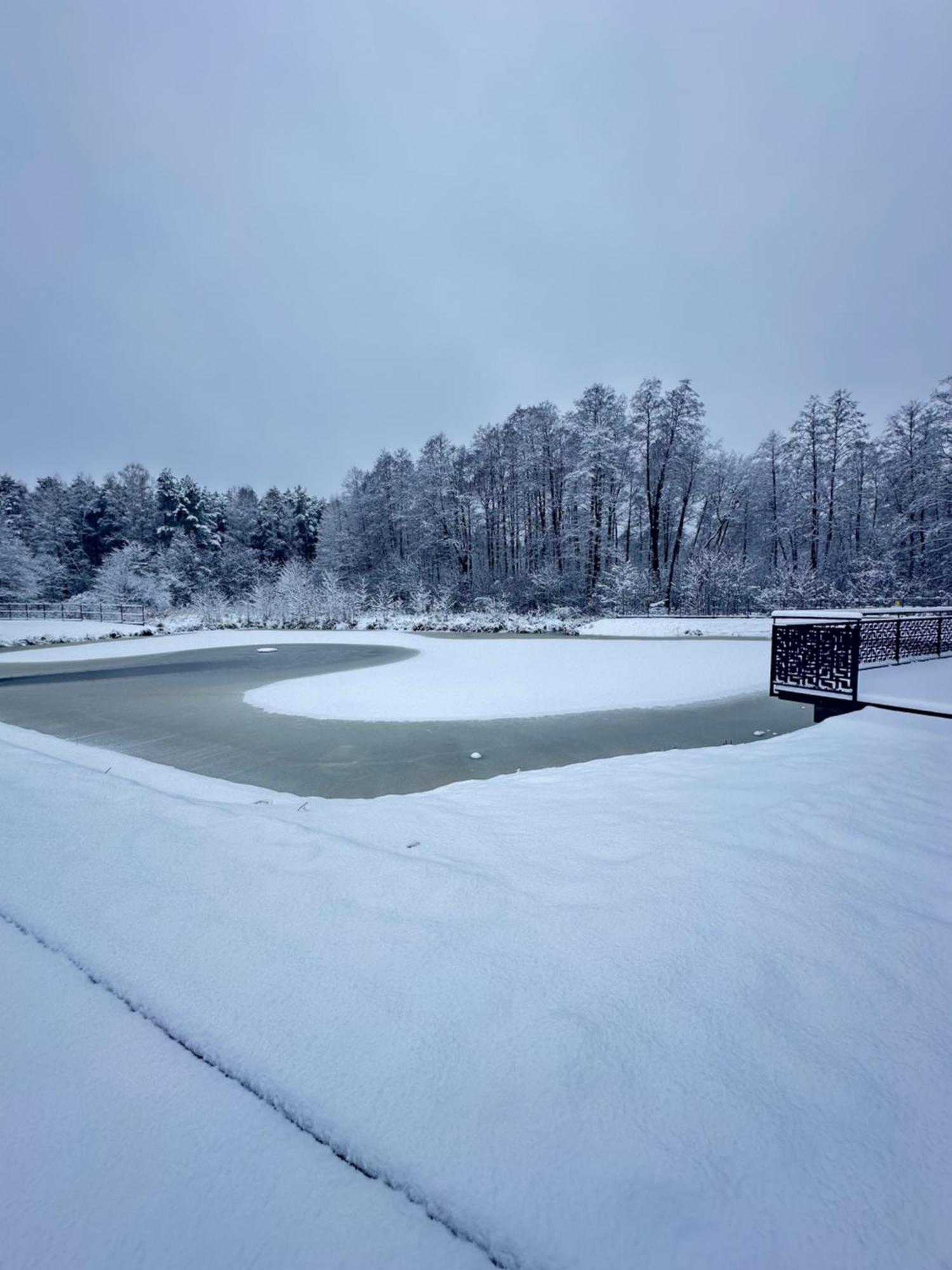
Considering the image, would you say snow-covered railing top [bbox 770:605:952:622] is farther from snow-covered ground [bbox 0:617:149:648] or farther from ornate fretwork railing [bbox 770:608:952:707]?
snow-covered ground [bbox 0:617:149:648]

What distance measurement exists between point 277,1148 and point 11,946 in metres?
1.46

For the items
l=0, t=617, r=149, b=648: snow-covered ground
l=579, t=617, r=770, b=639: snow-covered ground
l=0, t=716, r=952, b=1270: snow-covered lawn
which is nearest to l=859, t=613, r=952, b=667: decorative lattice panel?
l=0, t=716, r=952, b=1270: snow-covered lawn

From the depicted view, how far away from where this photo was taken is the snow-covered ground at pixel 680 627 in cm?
1944

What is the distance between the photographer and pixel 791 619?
24.5ft

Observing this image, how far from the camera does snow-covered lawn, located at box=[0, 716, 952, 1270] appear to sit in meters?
1.03

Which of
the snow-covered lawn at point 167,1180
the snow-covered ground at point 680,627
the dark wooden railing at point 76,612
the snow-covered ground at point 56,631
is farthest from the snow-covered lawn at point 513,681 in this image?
the dark wooden railing at point 76,612

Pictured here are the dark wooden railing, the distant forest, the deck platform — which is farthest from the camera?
the dark wooden railing

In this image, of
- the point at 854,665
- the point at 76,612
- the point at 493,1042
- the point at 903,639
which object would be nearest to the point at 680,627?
the point at 903,639

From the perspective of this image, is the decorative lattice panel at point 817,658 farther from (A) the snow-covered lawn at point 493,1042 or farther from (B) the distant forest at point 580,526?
(B) the distant forest at point 580,526

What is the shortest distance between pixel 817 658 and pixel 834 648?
0.81 ft

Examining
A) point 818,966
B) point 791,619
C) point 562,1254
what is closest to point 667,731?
point 791,619

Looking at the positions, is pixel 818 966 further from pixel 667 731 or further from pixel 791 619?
pixel 791 619

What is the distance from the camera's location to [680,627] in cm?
2045

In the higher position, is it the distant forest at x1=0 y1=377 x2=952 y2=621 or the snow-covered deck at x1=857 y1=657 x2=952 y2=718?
the distant forest at x1=0 y1=377 x2=952 y2=621
